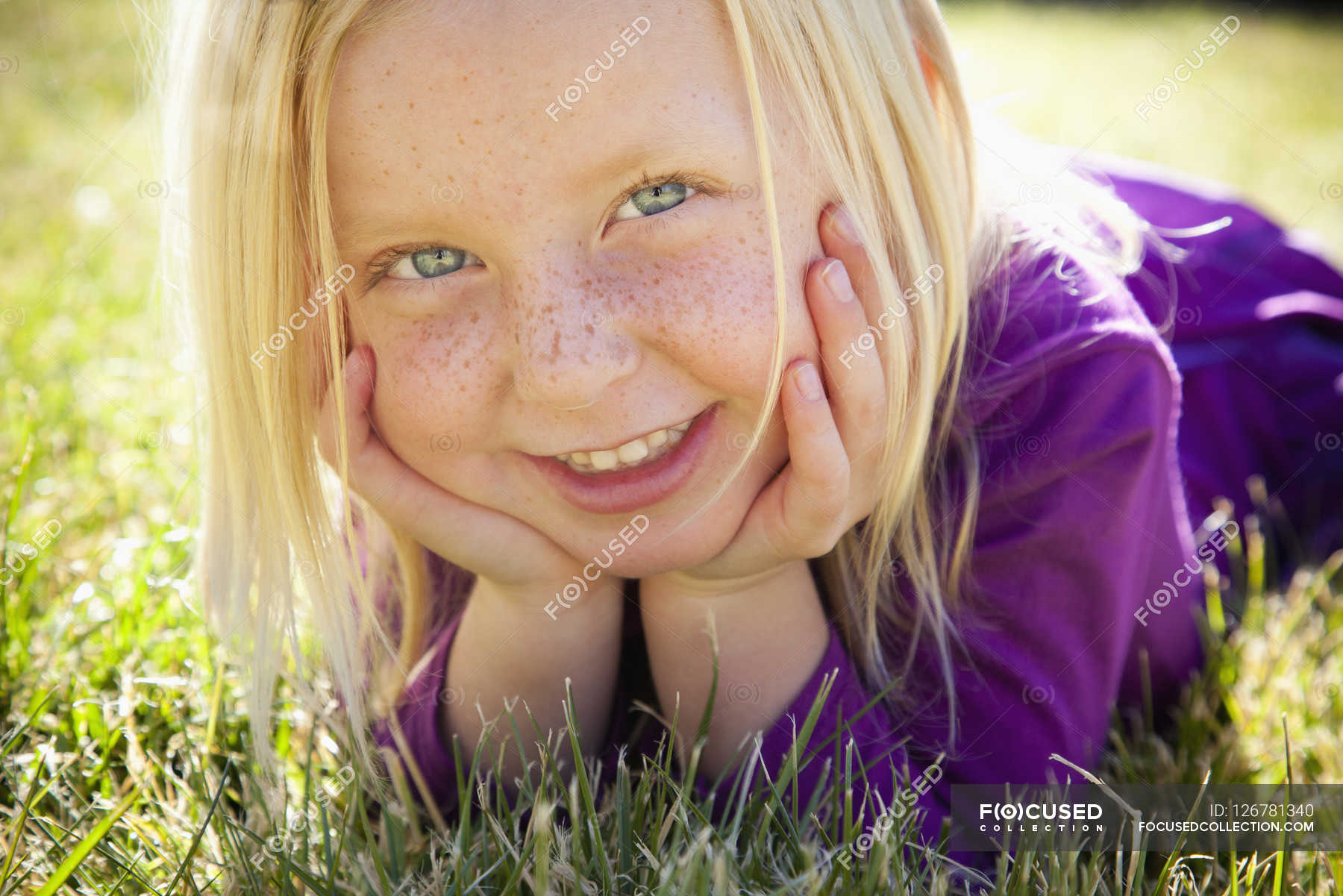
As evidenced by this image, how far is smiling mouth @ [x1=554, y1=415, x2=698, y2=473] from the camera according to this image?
154 centimetres

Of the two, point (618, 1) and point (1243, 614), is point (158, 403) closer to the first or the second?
point (618, 1)

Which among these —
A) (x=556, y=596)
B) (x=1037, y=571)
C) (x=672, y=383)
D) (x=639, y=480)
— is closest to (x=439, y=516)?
(x=556, y=596)

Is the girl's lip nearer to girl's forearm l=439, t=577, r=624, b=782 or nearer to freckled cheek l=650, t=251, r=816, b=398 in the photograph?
freckled cheek l=650, t=251, r=816, b=398

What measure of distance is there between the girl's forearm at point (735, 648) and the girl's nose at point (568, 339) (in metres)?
0.45

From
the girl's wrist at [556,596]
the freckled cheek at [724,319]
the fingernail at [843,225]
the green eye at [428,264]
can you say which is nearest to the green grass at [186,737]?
the girl's wrist at [556,596]

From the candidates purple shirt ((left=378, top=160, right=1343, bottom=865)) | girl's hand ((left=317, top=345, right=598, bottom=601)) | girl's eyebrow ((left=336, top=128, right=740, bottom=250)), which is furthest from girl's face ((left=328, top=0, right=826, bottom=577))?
purple shirt ((left=378, top=160, right=1343, bottom=865))

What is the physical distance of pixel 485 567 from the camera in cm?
169

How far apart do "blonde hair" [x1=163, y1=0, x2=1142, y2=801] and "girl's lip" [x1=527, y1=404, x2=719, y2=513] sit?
0.29ft

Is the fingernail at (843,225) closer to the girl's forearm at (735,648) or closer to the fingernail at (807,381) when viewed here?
the fingernail at (807,381)

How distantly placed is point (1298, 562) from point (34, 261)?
377cm

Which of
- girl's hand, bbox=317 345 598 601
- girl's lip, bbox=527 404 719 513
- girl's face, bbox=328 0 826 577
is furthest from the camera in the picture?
girl's hand, bbox=317 345 598 601

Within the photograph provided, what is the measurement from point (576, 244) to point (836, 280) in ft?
1.23

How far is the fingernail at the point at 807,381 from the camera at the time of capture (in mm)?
1479

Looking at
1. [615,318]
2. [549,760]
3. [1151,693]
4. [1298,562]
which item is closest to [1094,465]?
[1151,693]
